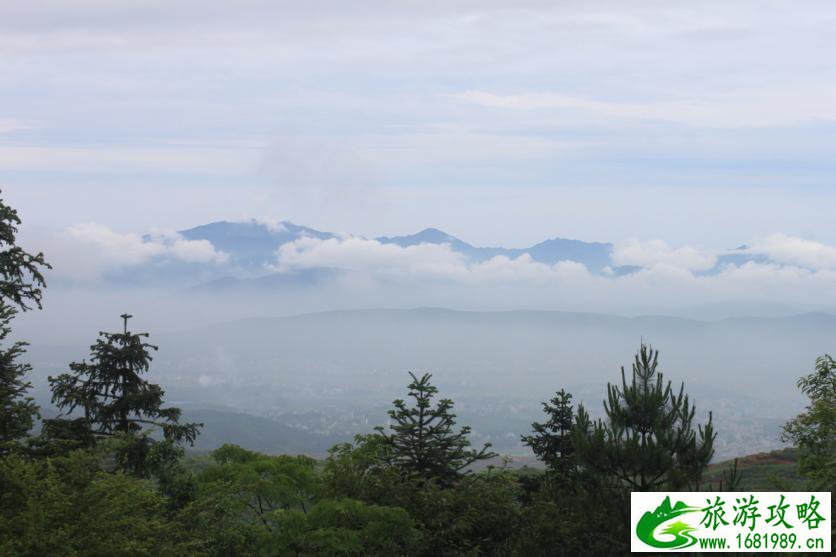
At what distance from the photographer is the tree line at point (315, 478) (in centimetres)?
1738

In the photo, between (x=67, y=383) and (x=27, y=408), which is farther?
(x=67, y=383)

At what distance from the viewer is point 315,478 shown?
926 inches

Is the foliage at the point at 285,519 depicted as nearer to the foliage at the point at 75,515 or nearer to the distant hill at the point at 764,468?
the foliage at the point at 75,515

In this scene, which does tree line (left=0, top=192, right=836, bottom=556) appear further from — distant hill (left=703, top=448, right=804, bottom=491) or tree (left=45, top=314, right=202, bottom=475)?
distant hill (left=703, top=448, right=804, bottom=491)

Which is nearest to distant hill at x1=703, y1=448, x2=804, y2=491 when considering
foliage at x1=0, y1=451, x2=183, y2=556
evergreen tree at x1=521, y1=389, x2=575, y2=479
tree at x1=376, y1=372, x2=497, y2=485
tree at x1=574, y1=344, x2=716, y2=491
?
evergreen tree at x1=521, y1=389, x2=575, y2=479

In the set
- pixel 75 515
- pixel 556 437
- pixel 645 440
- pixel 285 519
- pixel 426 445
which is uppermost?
pixel 645 440

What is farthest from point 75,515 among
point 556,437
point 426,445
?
Answer: point 556,437

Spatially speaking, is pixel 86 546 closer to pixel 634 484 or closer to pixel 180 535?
pixel 180 535

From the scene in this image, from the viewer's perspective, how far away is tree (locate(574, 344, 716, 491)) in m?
21.4

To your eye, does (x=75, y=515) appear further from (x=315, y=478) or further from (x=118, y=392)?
(x=118, y=392)

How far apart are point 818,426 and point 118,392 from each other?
2281cm

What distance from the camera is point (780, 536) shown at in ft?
55.9

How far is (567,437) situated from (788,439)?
762 centimetres

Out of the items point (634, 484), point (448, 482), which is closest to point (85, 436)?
point (448, 482)
